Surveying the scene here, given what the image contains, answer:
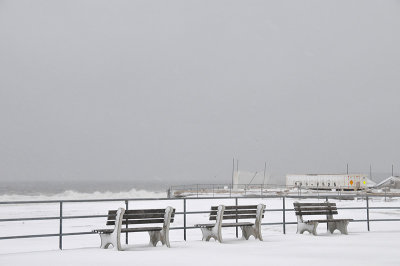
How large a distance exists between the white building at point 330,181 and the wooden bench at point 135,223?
5181 centimetres

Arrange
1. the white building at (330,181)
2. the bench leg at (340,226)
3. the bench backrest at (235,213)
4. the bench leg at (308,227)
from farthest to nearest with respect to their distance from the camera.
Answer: the white building at (330,181), the bench leg at (340,226), the bench leg at (308,227), the bench backrest at (235,213)

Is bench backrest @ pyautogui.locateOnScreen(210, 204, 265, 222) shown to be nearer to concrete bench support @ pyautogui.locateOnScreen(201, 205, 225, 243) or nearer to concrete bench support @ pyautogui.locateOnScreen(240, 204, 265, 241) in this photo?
concrete bench support @ pyautogui.locateOnScreen(240, 204, 265, 241)

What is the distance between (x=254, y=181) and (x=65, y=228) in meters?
93.9

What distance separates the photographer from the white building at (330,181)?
63.0 m

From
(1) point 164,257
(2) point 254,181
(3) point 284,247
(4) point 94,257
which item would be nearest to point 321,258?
(3) point 284,247

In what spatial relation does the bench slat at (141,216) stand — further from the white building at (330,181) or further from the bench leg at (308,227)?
the white building at (330,181)

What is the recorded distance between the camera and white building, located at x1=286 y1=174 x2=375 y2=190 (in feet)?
207

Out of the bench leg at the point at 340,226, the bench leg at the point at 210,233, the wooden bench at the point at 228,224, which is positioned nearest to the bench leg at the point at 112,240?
the wooden bench at the point at 228,224

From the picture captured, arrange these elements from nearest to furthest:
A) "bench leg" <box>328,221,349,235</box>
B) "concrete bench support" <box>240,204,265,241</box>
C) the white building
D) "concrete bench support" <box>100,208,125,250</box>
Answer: "concrete bench support" <box>100,208,125,250</box> < "concrete bench support" <box>240,204,265,241</box> < "bench leg" <box>328,221,349,235</box> < the white building

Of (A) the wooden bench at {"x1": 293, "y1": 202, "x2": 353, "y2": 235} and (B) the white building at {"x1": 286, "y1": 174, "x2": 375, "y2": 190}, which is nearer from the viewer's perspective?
(A) the wooden bench at {"x1": 293, "y1": 202, "x2": 353, "y2": 235}

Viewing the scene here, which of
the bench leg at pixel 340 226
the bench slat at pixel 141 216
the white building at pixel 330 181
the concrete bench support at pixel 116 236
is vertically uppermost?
the bench slat at pixel 141 216

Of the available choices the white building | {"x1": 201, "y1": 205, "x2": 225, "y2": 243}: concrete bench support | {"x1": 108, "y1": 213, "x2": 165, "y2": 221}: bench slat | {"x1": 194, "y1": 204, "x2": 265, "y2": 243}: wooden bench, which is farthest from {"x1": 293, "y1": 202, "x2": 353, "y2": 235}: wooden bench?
the white building

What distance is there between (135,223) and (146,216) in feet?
0.90

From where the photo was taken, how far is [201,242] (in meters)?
12.1
